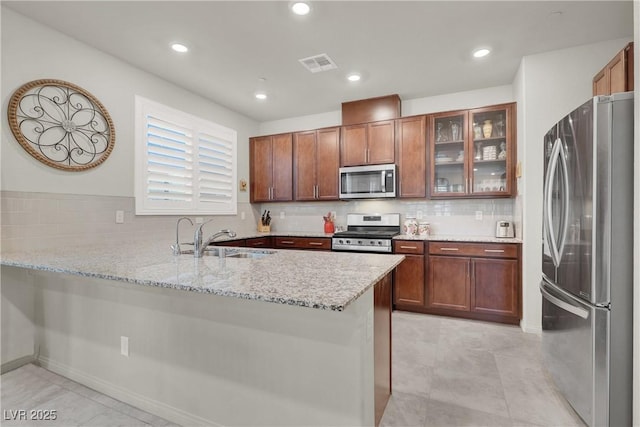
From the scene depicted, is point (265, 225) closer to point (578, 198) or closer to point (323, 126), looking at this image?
point (323, 126)

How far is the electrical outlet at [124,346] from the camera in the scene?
6.22ft

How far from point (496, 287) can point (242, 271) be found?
9.13 feet

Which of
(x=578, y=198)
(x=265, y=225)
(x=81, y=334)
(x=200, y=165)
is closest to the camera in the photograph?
(x=578, y=198)

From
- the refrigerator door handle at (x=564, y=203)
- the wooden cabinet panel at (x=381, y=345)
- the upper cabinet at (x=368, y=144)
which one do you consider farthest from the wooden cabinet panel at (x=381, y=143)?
the wooden cabinet panel at (x=381, y=345)

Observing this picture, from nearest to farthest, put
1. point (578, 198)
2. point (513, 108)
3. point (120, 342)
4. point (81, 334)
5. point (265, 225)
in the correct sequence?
point (578, 198)
point (120, 342)
point (81, 334)
point (513, 108)
point (265, 225)

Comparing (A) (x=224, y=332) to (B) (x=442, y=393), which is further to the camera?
(B) (x=442, y=393)

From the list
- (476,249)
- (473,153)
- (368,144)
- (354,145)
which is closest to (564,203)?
(476,249)

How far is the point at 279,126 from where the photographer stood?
502cm

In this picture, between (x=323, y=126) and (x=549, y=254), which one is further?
(x=323, y=126)

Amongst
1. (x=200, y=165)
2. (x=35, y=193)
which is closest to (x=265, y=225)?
(x=200, y=165)

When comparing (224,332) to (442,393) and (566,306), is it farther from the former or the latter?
(566,306)

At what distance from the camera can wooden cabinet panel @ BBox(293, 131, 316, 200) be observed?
14.5 ft

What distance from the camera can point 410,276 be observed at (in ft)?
11.6

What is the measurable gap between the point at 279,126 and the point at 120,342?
3838 millimetres
